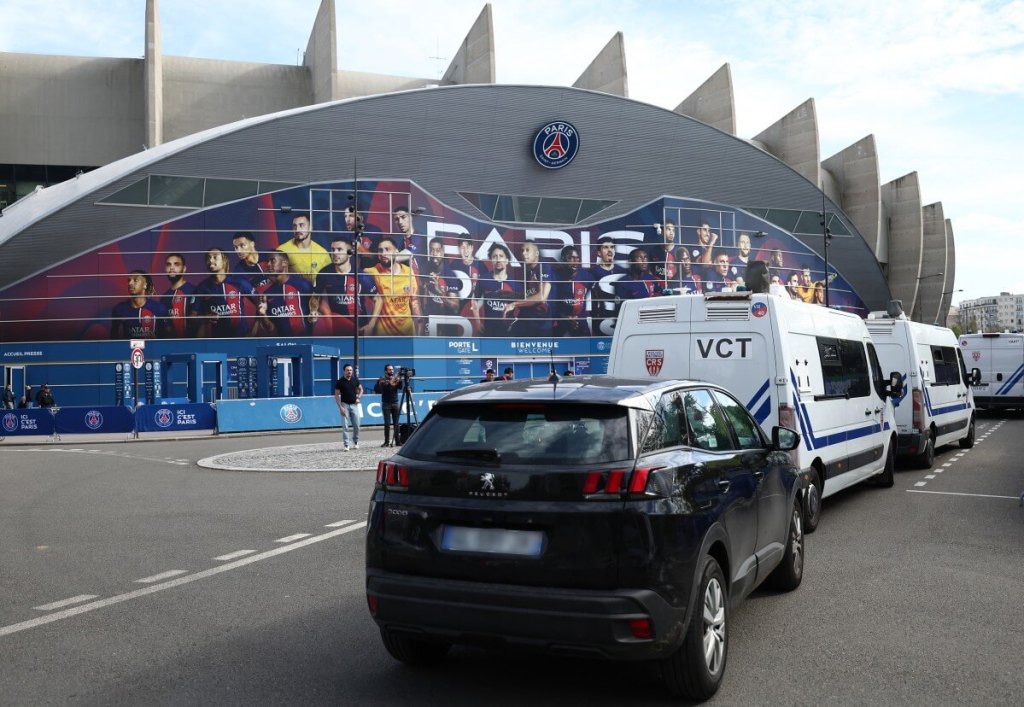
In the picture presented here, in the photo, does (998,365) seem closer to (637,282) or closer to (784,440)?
(637,282)

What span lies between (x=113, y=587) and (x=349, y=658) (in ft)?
9.06

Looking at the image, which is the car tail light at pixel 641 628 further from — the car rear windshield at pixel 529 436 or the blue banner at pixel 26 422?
the blue banner at pixel 26 422

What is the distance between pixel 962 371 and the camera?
18922 millimetres

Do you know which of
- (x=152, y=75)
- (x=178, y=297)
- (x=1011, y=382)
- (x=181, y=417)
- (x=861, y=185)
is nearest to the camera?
(x=181, y=417)

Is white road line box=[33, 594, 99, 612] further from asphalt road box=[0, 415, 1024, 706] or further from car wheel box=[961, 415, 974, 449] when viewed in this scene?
car wheel box=[961, 415, 974, 449]

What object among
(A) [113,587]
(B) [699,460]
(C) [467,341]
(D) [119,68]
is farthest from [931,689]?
(D) [119,68]

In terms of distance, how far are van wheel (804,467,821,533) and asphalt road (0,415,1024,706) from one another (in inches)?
8.9

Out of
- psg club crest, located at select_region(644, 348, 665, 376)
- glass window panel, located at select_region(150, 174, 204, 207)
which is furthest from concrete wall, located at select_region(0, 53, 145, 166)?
psg club crest, located at select_region(644, 348, 665, 376)

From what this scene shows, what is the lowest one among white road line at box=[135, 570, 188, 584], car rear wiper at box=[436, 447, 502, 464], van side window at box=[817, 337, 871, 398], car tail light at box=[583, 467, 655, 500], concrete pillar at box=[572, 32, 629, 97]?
white road line at box=[135, 570, 188, 584]

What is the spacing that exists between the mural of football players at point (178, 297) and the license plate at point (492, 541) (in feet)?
121

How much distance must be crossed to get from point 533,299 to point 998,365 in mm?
21801

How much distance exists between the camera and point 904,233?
245ft

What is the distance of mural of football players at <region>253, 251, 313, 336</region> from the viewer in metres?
39.4

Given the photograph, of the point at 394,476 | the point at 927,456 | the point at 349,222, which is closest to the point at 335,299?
the point at 349,222
